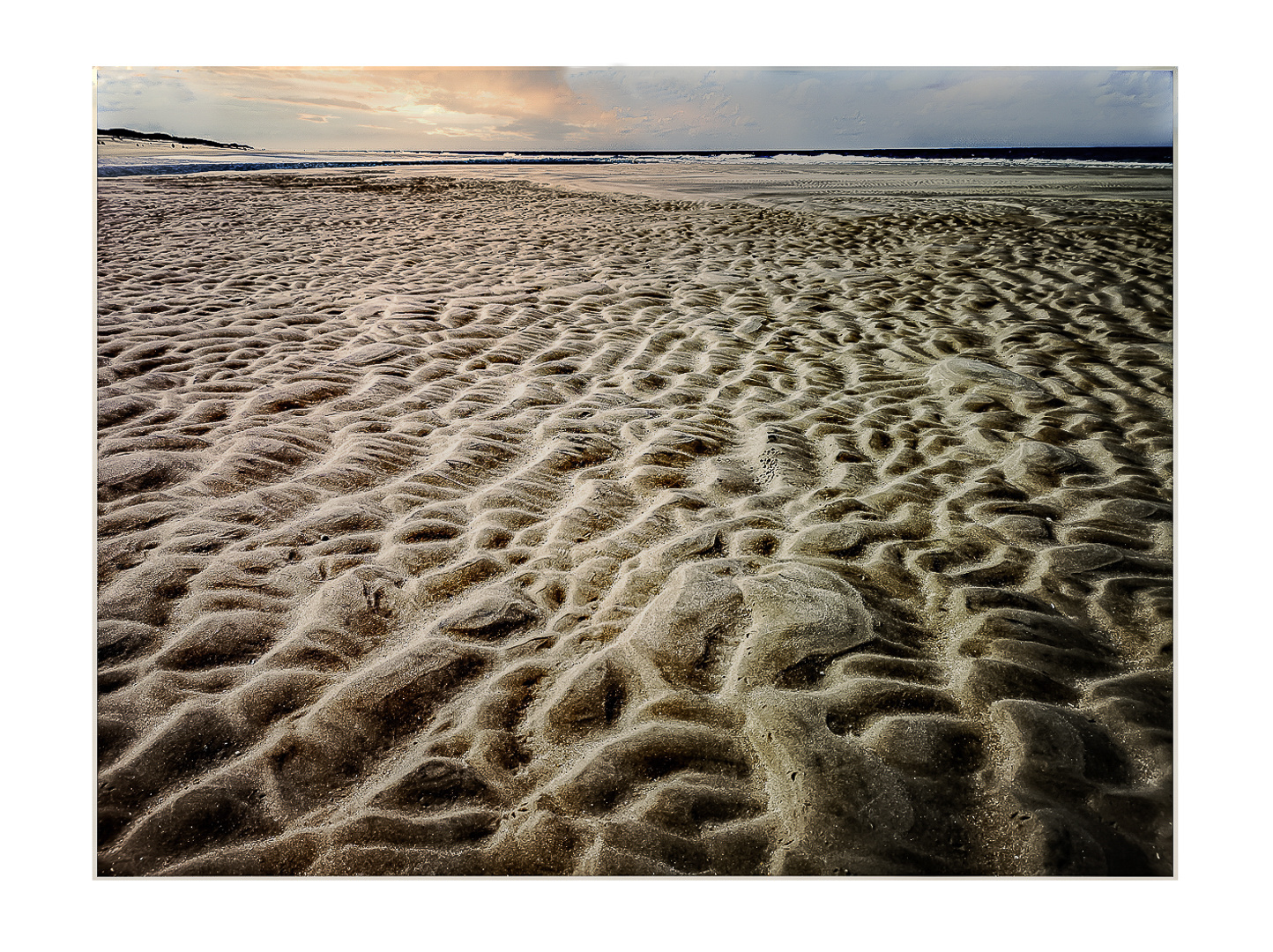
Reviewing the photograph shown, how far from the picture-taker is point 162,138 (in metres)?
2.98

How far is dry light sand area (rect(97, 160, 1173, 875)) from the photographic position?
53.9 inches

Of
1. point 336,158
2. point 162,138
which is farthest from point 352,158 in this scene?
point 162,138

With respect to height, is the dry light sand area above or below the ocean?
below

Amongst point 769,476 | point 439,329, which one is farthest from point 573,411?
point 439,329

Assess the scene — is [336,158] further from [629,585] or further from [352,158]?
[629,585]

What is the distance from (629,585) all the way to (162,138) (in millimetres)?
2844

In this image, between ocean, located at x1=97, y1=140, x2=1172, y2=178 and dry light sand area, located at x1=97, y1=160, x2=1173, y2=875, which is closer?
dry light sand area, located at x1=97, y1=160, x2=1173, y2=875

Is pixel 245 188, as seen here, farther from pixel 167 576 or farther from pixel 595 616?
pixel 595 616

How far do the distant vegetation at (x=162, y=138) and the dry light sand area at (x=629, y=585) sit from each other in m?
0.32

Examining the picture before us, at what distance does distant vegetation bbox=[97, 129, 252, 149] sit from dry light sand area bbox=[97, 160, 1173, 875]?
32 cm

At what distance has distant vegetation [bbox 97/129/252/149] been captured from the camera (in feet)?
8.20

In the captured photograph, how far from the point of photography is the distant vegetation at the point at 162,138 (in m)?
2.50

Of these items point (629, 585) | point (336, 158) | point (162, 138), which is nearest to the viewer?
point (629, 585)

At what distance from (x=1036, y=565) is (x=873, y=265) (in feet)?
13.7
